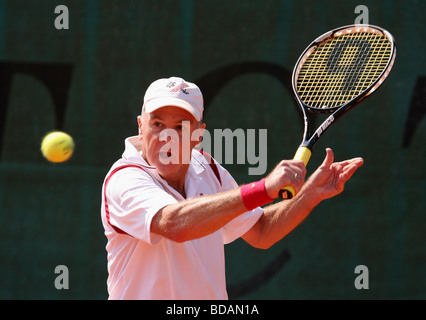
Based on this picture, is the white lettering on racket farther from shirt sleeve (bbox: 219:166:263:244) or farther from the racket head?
shirt sleeve (bbox: 219:166:263:244)

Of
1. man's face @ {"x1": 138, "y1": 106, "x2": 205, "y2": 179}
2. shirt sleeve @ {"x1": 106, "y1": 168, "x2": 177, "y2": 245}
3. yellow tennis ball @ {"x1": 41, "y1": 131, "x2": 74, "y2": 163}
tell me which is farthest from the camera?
yellow tennis ball @ {"x1": 41, "y1": 131, "x2": 74, "y2": 163}

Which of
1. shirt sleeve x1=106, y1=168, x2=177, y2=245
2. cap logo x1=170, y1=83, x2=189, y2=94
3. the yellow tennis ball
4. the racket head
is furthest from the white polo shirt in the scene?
the yellow tennis ball

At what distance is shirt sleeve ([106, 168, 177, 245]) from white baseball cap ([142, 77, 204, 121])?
0.98 ft

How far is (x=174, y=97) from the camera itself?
2.85 meters

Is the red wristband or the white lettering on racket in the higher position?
the white lettering on racket

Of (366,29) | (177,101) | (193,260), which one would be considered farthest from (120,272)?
(366,29)

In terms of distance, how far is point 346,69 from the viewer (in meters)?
3.71

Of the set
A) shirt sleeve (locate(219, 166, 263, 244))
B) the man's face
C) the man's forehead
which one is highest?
the man's forehead

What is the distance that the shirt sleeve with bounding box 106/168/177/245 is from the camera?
2.56m

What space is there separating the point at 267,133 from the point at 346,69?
1655 mm

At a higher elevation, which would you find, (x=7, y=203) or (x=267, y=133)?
(x=267, y=133)
